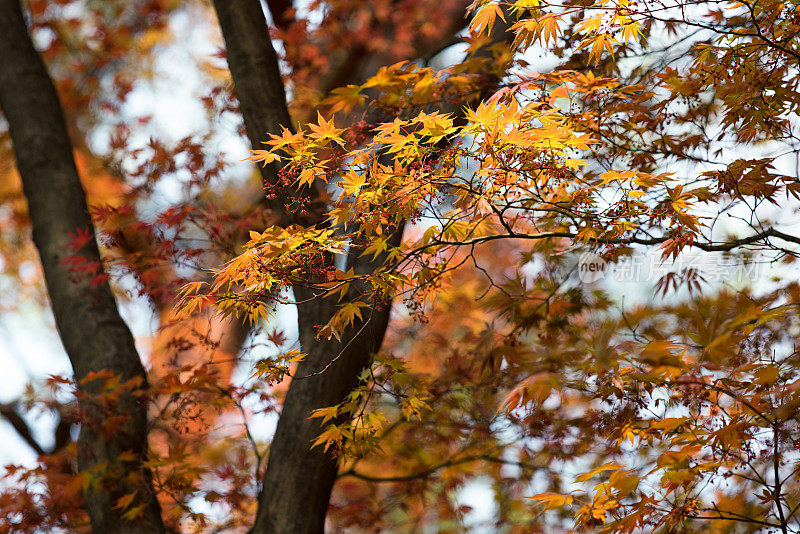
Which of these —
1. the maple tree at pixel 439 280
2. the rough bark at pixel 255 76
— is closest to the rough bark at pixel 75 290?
the maple tree at pixel 439 280

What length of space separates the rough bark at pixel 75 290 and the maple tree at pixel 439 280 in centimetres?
1

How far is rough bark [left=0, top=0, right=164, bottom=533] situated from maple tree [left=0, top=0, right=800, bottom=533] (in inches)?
0.6

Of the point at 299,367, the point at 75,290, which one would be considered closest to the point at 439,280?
the point at 299,367

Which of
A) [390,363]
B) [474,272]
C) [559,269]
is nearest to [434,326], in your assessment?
[474,272]

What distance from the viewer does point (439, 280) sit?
275cm

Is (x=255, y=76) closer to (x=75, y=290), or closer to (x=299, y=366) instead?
(x=299, y=366)

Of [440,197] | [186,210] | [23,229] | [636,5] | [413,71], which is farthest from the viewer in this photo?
[23,229]

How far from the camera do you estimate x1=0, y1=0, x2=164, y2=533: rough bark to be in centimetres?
334

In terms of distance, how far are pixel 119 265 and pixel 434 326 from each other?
11.6 feet

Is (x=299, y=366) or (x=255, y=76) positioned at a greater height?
(x=255, y=76)

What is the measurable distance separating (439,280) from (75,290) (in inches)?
91.0

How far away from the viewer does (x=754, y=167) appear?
236 centimetres

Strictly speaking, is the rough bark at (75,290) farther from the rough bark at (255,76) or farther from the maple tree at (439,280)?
the rough bark at (255,76)

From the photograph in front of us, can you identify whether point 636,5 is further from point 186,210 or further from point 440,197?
point 186,210
